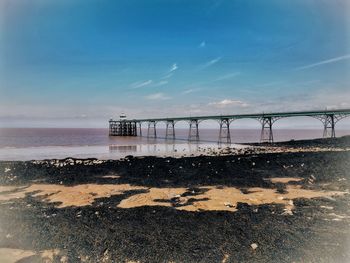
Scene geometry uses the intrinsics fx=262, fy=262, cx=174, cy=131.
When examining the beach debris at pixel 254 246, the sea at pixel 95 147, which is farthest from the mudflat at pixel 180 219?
the sea at pixel 95 147

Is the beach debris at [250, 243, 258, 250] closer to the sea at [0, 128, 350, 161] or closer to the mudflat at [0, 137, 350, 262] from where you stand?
the mudflat at [0, 137, 350, 262]

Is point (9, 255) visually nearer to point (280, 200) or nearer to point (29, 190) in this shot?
point (29, 190)

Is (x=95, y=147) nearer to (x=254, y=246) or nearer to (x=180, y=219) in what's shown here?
(x=180, y=219)

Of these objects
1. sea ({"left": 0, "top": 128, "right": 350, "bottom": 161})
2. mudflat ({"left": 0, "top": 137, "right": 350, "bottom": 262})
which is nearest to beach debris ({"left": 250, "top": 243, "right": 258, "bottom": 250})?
mudflat ({"left": 0, "top": 137, "right": 350, "bottom": 262})

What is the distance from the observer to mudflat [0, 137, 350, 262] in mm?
5246

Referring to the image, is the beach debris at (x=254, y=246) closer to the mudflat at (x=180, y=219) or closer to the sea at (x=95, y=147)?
the mudflat at (x=180, y=219)

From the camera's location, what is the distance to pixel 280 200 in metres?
8.69

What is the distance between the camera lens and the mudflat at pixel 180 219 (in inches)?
207

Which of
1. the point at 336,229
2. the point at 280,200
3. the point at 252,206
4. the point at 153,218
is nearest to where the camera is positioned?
the point at 336,229

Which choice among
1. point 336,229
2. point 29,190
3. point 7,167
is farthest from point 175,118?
point 336,229

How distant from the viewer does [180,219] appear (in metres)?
7.05

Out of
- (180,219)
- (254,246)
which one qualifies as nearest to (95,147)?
(180,219)

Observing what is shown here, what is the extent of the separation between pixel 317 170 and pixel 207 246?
10.4 meters

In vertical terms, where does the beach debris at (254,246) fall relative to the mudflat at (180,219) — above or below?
below
